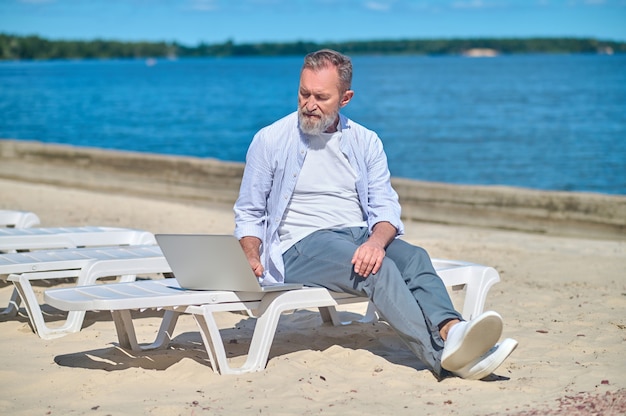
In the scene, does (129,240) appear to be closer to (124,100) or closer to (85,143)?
(85,143)

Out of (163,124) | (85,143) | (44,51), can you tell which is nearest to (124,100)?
(163,124)

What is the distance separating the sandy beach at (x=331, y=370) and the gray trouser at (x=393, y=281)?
0.79ft

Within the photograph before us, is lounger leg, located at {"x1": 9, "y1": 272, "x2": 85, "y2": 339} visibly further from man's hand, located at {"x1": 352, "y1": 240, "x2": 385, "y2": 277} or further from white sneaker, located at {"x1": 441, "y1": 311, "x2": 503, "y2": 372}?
white sneaker, located at {"x1": 441, "y1": 311, "x2": 503, "y2": 372}

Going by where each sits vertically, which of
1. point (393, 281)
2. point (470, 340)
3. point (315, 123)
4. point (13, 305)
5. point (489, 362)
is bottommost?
point (13, 305)

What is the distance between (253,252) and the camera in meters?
5.44

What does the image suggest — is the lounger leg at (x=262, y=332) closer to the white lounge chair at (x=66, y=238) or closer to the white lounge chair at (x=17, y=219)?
the white lounge chair at (x=66, y=238)

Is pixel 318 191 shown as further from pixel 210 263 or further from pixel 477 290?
pixel 477 290

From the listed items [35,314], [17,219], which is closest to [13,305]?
[35,314]

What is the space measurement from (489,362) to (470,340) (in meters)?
0.20

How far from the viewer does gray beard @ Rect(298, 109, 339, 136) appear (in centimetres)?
545

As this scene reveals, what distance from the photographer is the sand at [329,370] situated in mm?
4664

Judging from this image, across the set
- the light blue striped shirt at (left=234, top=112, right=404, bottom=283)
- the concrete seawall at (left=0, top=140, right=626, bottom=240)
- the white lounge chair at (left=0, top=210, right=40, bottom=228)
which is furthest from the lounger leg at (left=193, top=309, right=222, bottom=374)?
the concrete seawall at (left=0, top=140, right=626, bottom=240)

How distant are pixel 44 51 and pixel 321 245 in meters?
189

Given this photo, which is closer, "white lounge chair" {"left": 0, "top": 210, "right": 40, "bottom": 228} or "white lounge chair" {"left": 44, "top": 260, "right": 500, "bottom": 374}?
"white lounge chair" {"left": 44, "top": 260, "right": 500, "bottom": 374}
